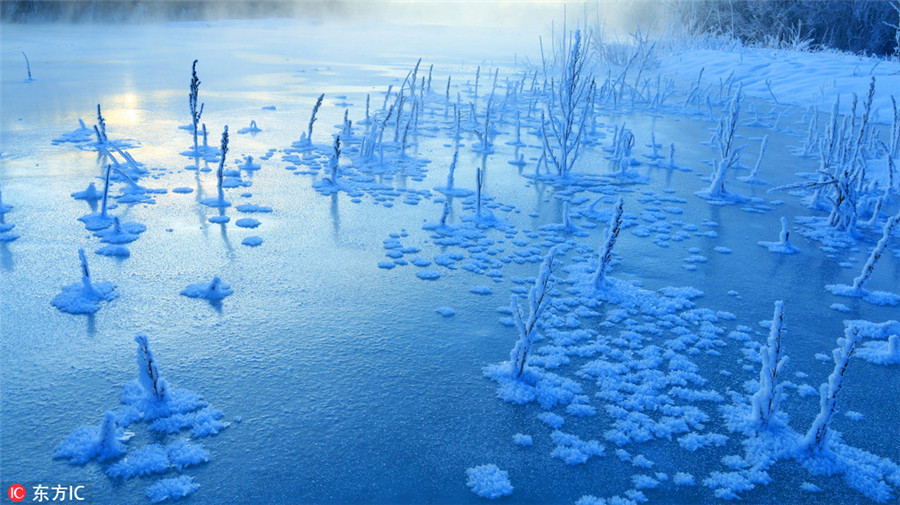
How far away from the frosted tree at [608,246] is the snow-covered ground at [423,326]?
19 mm

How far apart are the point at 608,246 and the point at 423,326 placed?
1.27m

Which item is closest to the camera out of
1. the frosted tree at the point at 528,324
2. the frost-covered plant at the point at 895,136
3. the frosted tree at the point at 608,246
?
the frosted tree at the point at 528,324

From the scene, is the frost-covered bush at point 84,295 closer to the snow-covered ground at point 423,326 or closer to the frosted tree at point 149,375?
the snow-covered ground at point 423,326

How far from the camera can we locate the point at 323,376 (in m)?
2.83

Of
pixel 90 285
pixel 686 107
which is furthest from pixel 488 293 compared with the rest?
pixel 686 107

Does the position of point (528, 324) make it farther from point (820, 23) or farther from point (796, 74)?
point (820, 23)

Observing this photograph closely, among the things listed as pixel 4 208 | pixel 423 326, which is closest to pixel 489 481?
pixel 423 326

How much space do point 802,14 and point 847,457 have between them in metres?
23.8

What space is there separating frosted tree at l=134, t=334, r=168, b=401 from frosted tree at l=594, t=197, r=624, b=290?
2.54 meters

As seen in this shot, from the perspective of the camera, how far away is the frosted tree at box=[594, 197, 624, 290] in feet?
12.2

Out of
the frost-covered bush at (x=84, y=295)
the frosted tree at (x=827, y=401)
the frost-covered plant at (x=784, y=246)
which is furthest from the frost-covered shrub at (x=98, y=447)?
the frost-covered plant at (x=784, y=246)

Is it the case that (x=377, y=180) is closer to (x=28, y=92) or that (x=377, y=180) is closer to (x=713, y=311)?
(x=713, y=311)

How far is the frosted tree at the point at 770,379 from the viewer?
2553 mm

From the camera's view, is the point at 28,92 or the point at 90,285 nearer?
the point at 90,285
